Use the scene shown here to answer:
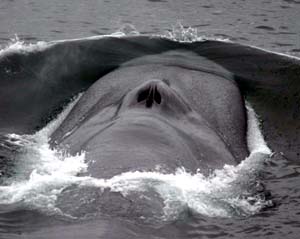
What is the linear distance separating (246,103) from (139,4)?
1042 cm

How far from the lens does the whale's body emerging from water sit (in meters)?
8.98

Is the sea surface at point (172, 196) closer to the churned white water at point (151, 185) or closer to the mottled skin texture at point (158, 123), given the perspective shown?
the churned white water at point (151, 185)

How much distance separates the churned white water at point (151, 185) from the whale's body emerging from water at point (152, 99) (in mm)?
174

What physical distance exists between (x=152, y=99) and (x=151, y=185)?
2.19 metres

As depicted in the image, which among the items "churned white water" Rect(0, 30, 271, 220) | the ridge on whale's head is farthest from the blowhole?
"churned white water" Rect(0, 30, 271, 220)

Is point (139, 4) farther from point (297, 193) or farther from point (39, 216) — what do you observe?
point (39, 216)

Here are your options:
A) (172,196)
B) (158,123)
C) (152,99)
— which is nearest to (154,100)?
(152,99)

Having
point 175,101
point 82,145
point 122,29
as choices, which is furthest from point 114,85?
point 122,29

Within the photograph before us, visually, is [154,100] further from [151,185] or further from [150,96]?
[151,185]

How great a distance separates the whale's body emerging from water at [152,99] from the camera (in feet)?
29.5

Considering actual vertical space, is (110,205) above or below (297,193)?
above

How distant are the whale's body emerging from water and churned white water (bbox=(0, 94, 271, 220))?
174 millimetres

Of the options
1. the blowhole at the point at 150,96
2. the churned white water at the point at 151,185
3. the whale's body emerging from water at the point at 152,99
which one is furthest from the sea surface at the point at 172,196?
the blowhole at the point at 150,96

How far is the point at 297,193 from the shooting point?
371 inches
